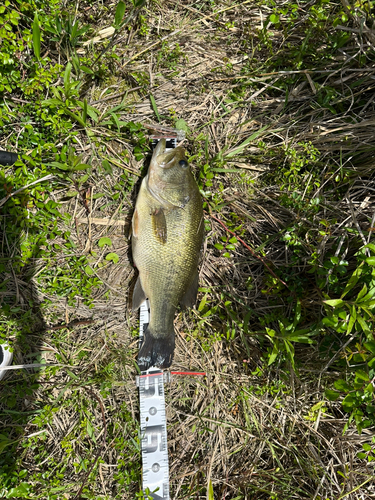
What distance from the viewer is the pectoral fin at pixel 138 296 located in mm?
3092

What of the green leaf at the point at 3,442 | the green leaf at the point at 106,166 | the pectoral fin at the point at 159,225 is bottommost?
the green leaf at the point at 3,442

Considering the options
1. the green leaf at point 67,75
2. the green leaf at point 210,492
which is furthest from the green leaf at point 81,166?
the green leaf at point 210,492

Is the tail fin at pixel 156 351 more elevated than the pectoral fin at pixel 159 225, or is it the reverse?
the pectoral fin at pixel 159 225

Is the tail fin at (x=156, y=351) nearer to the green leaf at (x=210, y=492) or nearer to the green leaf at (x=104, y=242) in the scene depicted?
the green leaf at (x=104, y=242)

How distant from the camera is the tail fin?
3.05 meters

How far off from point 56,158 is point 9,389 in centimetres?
221

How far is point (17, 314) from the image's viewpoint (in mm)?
2951

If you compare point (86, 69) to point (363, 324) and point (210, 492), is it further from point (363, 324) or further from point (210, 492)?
point (210, 492)

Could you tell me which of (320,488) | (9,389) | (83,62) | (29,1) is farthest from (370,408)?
(29,1)

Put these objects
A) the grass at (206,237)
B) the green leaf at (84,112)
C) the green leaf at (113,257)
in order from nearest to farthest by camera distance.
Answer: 1. the green leaf at (84,112)
2. the grass at (206,237)
3. the green leaf at (113,257)

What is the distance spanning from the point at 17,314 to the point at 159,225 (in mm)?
1607

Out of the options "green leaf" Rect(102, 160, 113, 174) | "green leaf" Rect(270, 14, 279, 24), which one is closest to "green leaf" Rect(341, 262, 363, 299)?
"green leaf" Rect(102, 160, 113, 174)

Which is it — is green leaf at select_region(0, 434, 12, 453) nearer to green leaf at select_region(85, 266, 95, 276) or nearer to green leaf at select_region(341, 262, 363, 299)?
green leaf at select_region(85, 266, 95, 276)

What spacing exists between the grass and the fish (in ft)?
1.15
